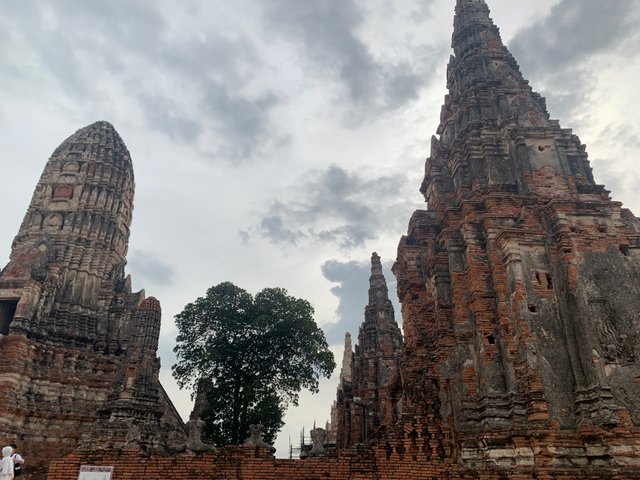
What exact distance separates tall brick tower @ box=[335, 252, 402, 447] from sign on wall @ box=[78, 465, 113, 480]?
13.7m

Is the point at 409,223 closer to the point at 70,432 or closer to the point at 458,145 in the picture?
the point at 458,145

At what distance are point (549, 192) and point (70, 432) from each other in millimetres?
20273

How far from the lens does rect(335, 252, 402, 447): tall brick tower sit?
26.1 metres

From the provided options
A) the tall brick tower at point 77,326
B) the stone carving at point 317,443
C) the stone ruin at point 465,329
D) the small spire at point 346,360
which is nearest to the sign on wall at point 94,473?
the stone ruin at point 465,329

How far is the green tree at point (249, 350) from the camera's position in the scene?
83.3 feet

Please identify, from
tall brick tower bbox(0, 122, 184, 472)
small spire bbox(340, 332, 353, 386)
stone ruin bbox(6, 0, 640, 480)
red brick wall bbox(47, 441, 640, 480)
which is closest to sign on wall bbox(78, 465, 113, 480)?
red brick wall bbox(47, 441, 640, 480)

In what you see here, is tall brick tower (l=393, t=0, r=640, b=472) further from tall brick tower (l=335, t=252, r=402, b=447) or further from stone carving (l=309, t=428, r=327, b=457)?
tall brick tower (l=335, t=252, r=402, b=447)

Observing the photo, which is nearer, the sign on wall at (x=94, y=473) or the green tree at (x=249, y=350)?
the sign on wall at (x=94, y=473)

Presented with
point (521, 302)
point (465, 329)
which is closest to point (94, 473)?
point (465, 329)

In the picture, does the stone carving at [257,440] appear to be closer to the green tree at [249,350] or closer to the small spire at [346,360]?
the green tree at [249,350]

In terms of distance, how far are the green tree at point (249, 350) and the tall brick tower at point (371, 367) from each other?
1.98 metres

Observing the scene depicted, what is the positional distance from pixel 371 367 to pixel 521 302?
16.4 m

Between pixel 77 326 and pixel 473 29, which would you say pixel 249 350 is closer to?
pixel 77 326

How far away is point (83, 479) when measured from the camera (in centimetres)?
1233
